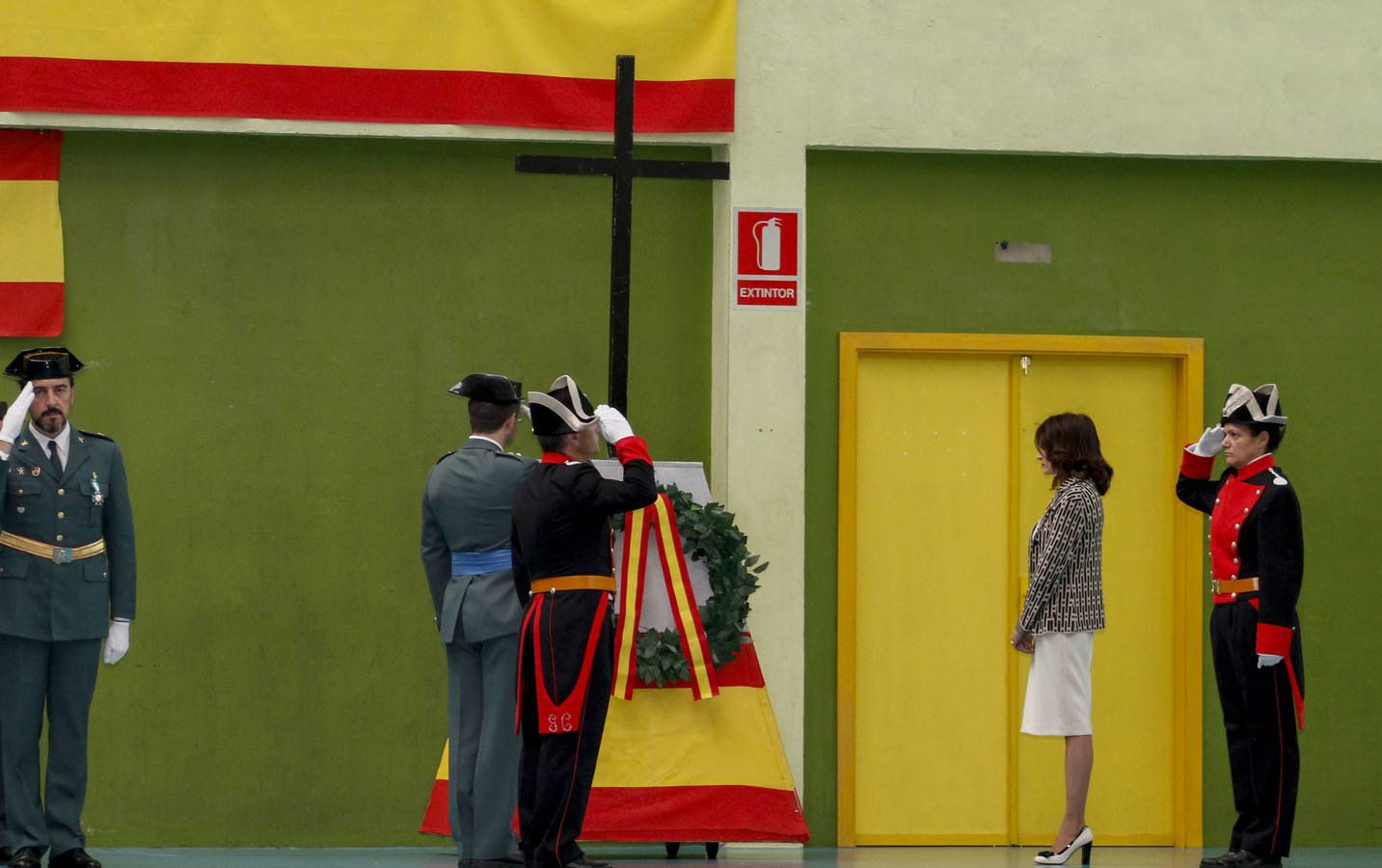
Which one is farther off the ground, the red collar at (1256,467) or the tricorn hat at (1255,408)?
the tricorn hat at (1255,408)

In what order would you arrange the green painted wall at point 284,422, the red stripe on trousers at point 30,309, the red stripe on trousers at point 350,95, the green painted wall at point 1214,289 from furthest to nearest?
1. the green painted wall at point 1214,289
2. the green painted wall at point 284,422
3. the red stripe on trousers at point 30,309
4. the red stripe on trousers at point 350,95

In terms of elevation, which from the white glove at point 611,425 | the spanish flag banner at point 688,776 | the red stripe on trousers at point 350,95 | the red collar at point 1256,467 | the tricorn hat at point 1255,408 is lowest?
the spanish flag banner at point 688,776

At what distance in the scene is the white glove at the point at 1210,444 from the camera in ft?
23.7

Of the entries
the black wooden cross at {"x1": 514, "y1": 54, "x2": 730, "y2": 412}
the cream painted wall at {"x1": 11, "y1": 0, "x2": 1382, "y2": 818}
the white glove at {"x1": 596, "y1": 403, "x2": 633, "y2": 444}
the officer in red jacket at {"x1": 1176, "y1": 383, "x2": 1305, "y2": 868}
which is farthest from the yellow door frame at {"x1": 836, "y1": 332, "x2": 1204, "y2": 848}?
the white glove at {"x1": 596, "y1": 403, "x2": 633, "y2": 444}

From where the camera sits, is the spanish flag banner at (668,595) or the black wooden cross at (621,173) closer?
the spanish flag banner at (668,595)


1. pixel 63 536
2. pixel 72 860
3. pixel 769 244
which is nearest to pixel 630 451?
pixel 63 536

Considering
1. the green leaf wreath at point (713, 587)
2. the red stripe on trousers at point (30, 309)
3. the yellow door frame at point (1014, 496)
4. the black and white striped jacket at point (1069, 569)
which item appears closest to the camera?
the black and white striped jacket at point (1069, 569)

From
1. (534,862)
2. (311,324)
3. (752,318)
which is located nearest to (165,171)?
(311,324)

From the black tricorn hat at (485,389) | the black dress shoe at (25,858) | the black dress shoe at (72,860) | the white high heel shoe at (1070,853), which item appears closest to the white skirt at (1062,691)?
the white high heel shoe at (1070,853)

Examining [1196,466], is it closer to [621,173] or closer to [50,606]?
[621,173]

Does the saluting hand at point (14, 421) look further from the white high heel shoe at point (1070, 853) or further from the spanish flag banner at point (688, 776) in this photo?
the white high heel shoe at point (1070, 853)

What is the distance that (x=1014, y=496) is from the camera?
8961 mm

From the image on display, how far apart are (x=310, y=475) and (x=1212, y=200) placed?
4357mm

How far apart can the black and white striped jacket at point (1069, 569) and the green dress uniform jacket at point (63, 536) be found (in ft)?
10.9
